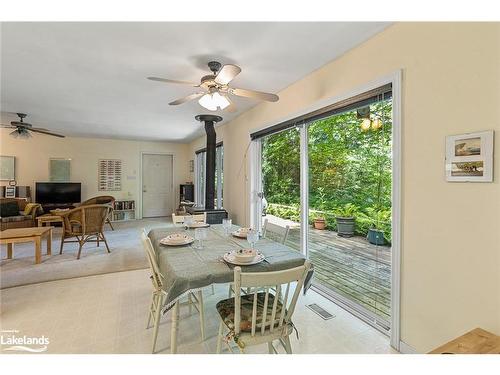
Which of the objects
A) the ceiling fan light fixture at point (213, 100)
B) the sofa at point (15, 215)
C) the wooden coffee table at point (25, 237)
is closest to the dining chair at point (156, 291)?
the ceiling fan light fixture at point (213, 100)

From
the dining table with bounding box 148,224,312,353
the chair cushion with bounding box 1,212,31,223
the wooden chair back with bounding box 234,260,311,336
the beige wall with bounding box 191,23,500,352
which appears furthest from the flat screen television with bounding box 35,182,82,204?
the beige wall with bounding box 191,23,500,352

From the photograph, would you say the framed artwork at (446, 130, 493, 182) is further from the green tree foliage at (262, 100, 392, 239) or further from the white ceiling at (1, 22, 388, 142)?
the white ceiling at (1, 22, 388, 142)

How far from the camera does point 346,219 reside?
277 centimetres

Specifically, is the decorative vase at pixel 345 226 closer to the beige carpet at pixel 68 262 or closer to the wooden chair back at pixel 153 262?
the wooden chair back at pixel 153 262

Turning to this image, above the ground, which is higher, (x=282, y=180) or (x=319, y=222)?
(x=282, y=180)

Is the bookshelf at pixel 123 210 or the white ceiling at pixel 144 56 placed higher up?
the white ceiling at pixel 144 56

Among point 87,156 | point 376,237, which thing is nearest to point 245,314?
point 376,237

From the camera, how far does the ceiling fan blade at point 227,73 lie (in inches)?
73.0

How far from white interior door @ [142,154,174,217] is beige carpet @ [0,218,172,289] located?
9.36 feet

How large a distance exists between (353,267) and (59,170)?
24.5 feet

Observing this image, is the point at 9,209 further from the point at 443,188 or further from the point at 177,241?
the point at 443,188
